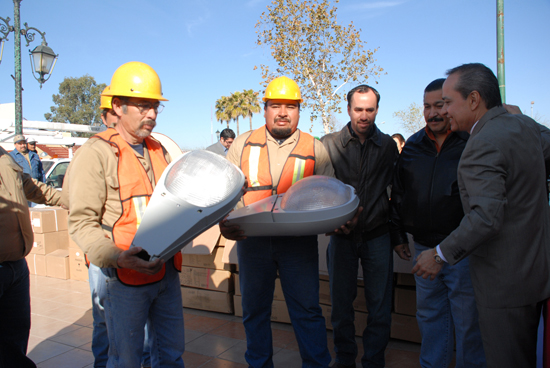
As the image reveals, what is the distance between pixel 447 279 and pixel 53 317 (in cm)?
417

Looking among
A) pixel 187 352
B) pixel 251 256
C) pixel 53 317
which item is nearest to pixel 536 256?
pixel 251 256

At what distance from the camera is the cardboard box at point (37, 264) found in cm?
569

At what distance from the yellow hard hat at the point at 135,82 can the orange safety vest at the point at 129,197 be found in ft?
0.80

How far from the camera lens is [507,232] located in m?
1.66

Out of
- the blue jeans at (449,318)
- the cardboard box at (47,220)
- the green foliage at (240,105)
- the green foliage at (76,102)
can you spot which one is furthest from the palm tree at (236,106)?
the blue jeans at (449,318)

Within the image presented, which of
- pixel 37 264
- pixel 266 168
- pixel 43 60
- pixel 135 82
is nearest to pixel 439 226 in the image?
pixel 266 168

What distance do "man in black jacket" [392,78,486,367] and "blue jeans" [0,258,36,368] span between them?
2570mm

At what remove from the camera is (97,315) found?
2.78 m

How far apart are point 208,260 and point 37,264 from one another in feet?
11.4

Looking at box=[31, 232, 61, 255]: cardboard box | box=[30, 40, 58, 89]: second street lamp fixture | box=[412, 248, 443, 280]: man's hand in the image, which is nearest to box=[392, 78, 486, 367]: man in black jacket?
box=[412, 248, 443, 280]: man's hand

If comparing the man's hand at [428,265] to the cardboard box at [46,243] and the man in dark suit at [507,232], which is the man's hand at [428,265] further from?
the cardboard box at [46,243]

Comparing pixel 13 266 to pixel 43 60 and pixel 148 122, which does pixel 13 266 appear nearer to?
pixel 148 122

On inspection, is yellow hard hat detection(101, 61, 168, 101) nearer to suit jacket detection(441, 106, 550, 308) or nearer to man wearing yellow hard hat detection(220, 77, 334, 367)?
man wearing yellow hard hat detection(220, 77, 334, 367)

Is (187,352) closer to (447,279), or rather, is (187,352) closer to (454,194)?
(447,279)
